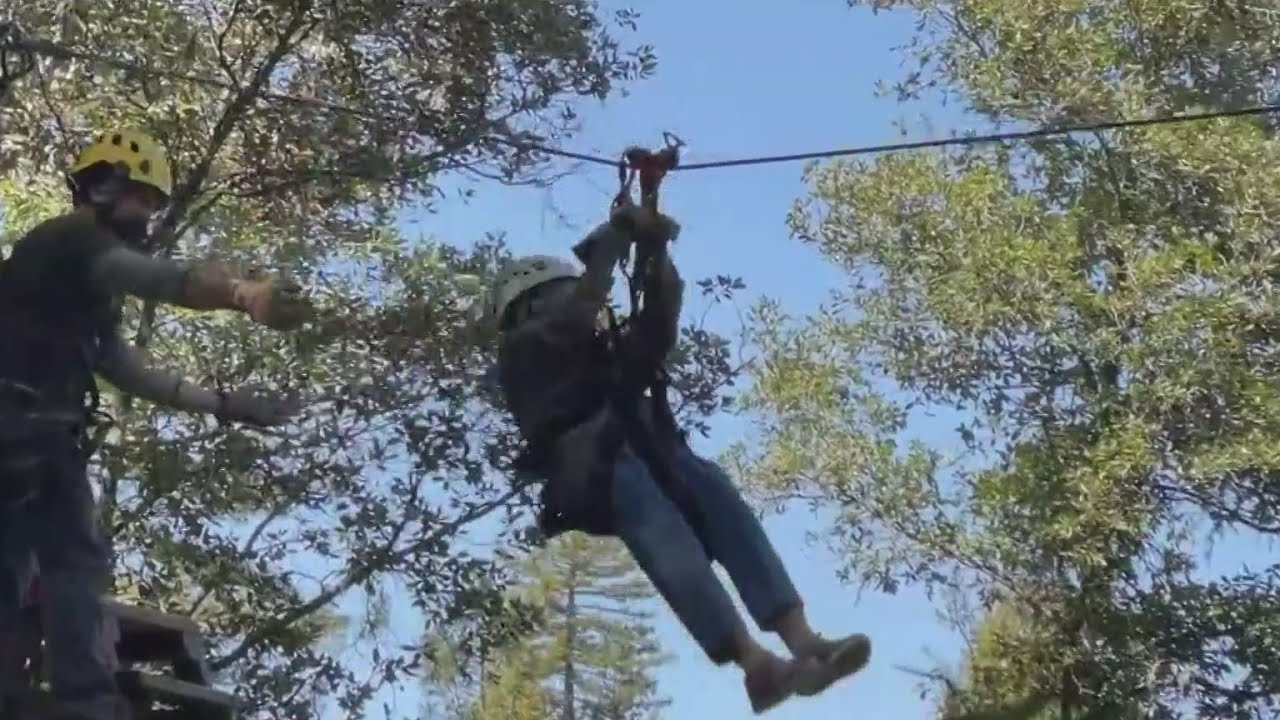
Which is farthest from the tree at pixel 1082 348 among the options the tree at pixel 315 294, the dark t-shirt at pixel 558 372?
the dark t-shirt at pixel 558 372

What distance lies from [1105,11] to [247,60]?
419 cm

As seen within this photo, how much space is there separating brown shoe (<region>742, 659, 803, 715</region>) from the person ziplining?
0.06 metres

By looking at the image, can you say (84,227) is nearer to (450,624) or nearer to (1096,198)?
(450,624)

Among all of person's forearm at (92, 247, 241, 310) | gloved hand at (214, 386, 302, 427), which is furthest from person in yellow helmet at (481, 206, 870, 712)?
person's forearm at (92, 247, 241, 310)


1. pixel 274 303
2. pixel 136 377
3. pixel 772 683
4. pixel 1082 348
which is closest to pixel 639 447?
pixel 772 683

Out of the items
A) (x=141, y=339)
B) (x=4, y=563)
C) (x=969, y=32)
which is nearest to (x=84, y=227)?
(x=4, y=563)

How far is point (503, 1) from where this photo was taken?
297 inches

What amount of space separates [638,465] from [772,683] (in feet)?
1.91

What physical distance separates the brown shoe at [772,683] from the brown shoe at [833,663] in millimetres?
16

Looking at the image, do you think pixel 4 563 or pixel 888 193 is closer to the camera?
pixel 4 563

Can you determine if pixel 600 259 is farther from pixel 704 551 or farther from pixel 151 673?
pixel 151 673

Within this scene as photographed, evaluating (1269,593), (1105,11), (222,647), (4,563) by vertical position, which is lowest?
(4,563)

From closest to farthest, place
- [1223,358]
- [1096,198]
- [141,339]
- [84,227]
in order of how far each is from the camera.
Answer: [84,227] < [141,339] < [1223,358] < [1096,198]

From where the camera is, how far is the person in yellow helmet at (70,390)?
418 cm
